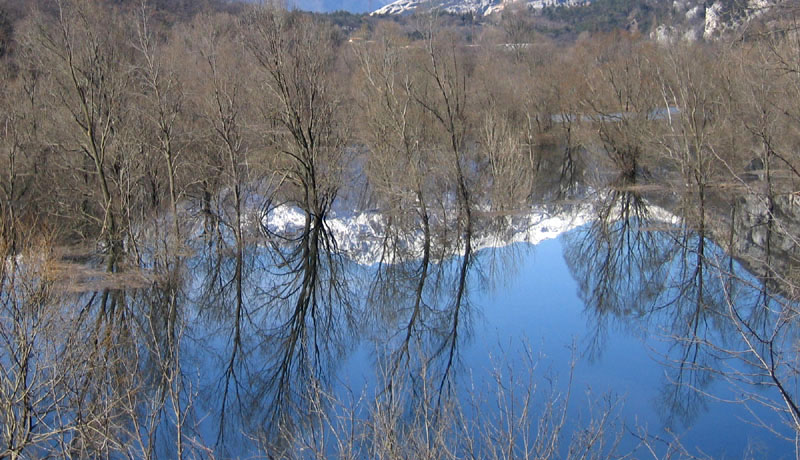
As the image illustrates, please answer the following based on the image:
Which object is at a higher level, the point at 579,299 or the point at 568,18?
the point at 568,18

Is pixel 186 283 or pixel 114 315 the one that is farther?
pixel 186 283

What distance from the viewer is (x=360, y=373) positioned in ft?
34.4

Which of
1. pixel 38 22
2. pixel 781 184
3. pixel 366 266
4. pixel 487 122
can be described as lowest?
pixel 366 266

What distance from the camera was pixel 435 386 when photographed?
9594 millimetres

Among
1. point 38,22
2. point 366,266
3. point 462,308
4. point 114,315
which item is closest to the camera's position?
point 114,315

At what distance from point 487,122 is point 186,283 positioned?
944 cm

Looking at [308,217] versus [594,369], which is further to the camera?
[308,217]

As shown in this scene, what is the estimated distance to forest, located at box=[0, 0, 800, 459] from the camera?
29.1 feet

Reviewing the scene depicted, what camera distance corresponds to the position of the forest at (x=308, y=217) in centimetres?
887

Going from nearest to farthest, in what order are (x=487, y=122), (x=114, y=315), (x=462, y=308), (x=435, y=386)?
(x=435, y=386), (x=114, y=315), (x=462, y=308), (x=487, y=122)

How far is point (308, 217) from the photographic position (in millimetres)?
19297

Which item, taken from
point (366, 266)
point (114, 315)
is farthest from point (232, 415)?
point (366, 266)

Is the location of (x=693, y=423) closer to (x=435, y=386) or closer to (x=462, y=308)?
(x=435, y=386)

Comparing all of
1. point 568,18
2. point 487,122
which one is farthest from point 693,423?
point 568,18
